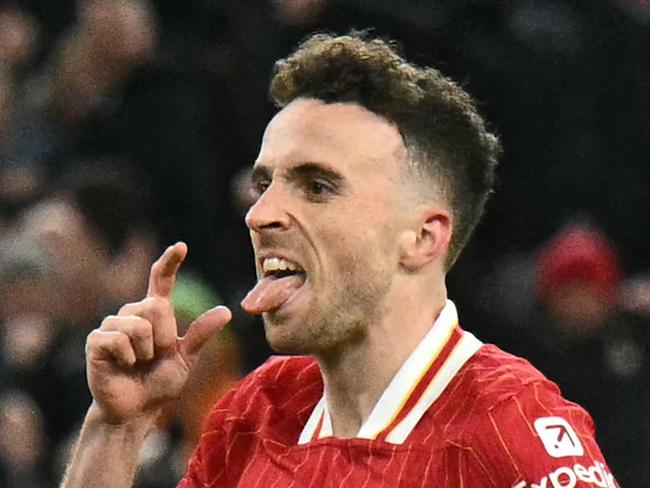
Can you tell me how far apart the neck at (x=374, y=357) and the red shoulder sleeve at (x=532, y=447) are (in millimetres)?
291


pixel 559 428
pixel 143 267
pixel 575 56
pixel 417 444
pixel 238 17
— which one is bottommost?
pixel 143 267

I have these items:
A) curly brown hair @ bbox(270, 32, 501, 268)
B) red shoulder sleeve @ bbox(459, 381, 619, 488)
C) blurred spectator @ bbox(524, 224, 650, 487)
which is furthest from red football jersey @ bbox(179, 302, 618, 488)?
blurred spectator @ bbox(524, 224, 650, 487)

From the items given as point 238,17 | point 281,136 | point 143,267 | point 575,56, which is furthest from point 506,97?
point 281,136

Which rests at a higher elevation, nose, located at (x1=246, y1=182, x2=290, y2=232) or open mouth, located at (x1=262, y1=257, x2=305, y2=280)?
nose, located at (x1=246, y1=182, x2=290, y2=232)

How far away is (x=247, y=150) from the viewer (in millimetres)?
6906

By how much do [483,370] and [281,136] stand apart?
1.85ft

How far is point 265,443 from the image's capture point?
353cm

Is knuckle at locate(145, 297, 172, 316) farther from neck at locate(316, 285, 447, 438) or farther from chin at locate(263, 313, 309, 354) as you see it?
neck at locate(316, 285, 447, 438)

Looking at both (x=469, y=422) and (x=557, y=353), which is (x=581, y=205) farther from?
(x=469, y=422)

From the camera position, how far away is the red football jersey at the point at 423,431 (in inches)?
122

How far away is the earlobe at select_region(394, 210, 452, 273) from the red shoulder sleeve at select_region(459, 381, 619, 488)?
1.14 feet

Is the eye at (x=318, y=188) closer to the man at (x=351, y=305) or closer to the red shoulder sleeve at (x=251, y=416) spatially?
the man at (x=351, y=305)

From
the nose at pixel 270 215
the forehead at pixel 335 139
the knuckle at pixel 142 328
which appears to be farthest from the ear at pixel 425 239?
the knuckle at pixel 142 328

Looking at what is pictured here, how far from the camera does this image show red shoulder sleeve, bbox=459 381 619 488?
307cm
